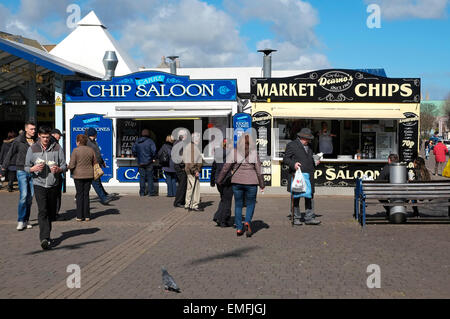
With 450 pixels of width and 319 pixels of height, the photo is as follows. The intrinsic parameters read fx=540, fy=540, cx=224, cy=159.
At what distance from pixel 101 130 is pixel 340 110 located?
7.59 m

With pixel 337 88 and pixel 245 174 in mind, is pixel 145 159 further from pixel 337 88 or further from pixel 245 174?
pixel 245 174

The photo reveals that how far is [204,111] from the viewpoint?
16.7 meters

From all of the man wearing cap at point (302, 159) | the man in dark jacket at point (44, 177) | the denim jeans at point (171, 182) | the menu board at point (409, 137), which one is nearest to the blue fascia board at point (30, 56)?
the denim jeans at point (171, 182)

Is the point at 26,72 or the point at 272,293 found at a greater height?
the point at 26,72

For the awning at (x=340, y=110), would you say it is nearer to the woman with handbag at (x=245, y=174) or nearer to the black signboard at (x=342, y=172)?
the black signboard at (x=342, y=172)

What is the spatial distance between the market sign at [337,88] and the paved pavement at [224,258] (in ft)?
20.8

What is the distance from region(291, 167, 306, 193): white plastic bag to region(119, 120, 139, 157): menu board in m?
8.59

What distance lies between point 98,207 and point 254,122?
20.0 ft

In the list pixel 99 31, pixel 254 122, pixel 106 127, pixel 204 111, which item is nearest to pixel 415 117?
pixel 254 122

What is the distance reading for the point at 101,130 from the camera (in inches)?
679

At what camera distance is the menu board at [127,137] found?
17312 mm

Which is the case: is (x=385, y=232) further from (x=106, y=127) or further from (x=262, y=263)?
(x=106, y=127)

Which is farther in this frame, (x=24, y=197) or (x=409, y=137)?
(x=409, y=137)

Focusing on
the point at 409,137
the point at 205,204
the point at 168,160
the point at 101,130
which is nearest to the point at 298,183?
the point at 205,204
